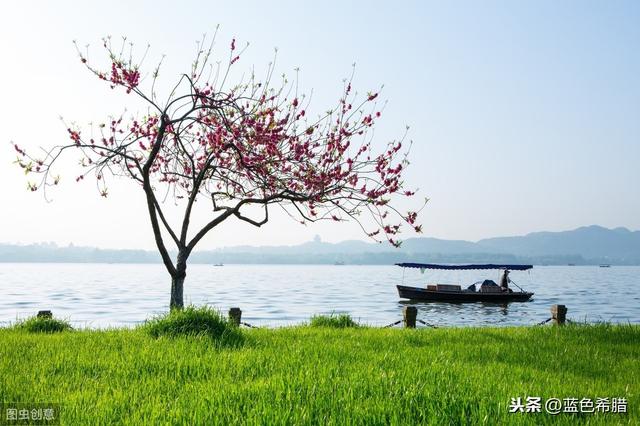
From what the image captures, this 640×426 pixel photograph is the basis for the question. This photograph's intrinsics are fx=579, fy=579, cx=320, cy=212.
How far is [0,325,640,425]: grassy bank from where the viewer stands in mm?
6230

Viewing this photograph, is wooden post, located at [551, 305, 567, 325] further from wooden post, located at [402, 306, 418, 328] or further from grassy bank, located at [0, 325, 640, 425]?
grassy bank, located at [0, 325, 640, 425]

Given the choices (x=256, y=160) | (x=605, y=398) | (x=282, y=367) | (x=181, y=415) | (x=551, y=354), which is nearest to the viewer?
(x=181, y=415)

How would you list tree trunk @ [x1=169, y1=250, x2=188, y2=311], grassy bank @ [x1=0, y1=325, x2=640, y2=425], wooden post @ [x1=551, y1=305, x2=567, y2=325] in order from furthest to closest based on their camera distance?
wooden post @ [x1=551, y1=305, x2=567, y2=325]
tree trunk @ [x1=169, y1=250, x2=188, y2=311]
grassy bank @ [x1=0, y1=325, x2=640, y2=425]

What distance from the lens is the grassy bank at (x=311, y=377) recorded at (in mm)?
6230

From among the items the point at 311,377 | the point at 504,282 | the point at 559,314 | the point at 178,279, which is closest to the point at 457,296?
the point at 504,282

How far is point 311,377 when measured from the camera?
7824 millimetres

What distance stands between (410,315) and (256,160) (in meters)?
6.76

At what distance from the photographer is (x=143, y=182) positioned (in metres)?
15.3

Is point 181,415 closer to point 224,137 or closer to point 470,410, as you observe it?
point 470,410

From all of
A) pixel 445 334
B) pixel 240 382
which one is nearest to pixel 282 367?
pixel 240 382

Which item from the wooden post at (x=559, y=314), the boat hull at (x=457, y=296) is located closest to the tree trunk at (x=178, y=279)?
the wooden post at (x=559, y=314)

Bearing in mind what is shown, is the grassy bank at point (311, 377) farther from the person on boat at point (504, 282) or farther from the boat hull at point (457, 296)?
the person on boat at point (504, 282)

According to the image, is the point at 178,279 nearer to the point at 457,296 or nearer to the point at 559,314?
the point at 559,314

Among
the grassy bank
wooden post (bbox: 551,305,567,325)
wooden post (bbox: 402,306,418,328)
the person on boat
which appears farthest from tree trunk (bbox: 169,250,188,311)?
the person on boat
